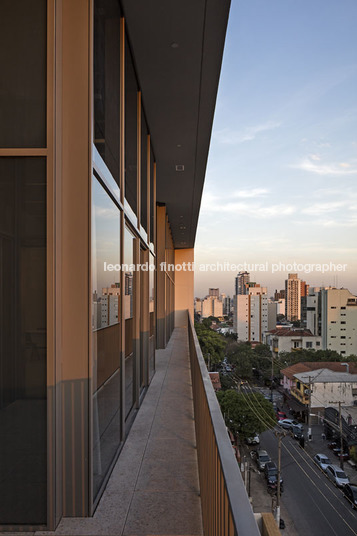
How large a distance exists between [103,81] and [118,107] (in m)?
0.62

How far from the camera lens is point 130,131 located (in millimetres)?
4465

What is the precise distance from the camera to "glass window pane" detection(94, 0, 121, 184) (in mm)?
2859

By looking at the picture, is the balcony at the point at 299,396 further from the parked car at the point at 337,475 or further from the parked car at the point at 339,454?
the parked car at the point at 337,475

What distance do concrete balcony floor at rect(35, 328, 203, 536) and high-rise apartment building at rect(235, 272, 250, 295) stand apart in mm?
90965

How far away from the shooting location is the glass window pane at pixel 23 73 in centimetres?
240

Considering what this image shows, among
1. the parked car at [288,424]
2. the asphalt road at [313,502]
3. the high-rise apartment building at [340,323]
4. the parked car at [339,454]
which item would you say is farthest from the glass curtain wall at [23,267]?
the high-rise apartment building at [340,323]


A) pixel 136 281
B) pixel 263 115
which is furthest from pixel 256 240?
pixel 136 281

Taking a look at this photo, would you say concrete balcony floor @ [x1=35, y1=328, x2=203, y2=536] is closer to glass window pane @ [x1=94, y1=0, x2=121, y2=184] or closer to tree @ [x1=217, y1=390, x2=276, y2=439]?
glass window pane @ [x1=94, y1=0, x2=121, y2=184]

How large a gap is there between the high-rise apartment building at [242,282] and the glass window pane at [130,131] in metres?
91.0

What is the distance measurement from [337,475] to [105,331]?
110 feet

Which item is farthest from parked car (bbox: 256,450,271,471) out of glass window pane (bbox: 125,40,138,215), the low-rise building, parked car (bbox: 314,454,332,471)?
the low-rise building

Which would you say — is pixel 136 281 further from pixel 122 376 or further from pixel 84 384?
pixel 84 384

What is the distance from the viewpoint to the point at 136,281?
5.24 m

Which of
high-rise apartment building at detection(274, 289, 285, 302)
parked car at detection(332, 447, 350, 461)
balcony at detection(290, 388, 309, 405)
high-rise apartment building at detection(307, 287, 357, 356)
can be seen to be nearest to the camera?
parked car at detection(332, 447, 350, 461)
